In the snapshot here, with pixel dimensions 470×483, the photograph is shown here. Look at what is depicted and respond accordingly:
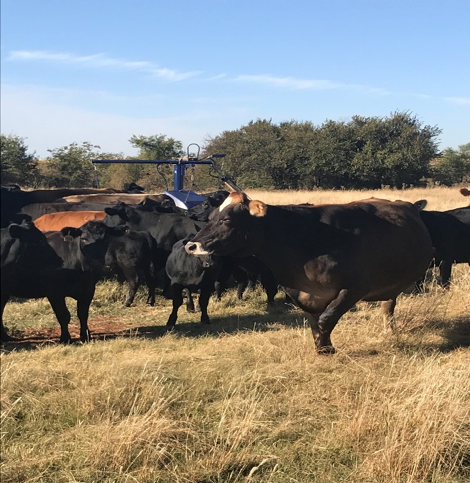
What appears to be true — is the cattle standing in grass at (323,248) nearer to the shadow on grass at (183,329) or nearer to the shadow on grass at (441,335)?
the shadow on grass at (441,335)

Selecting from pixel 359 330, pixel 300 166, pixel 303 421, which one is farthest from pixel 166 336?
pixel 300 166

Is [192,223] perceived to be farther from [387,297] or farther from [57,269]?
[57,269]

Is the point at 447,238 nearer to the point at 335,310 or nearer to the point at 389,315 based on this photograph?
the point at 389,315

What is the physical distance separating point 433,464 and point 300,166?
41179 mm

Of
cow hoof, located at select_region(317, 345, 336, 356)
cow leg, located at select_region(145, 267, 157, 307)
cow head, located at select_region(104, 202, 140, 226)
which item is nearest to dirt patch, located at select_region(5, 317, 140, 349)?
cow leg, located at select_region(145, 267, 157, 307)

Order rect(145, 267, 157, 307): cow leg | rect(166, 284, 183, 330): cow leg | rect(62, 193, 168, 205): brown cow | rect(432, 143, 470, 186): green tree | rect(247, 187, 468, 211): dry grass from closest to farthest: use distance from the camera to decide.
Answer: rect(166, 284, 183, 330): cow leg → rect(145, 267, 157, 307): cow leg → rect(62, 193, 168, 205): brown cow → rect(247, 187, 468, 211): dry grass → rect(432, 143, 470, 186): green tree

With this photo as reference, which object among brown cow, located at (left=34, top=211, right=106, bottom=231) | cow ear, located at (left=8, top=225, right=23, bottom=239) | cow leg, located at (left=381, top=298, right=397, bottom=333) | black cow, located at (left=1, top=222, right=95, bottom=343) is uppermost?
cow ear, located at (left=8, top=225, right=23, bottom=239)

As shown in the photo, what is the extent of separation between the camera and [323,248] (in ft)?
18.0

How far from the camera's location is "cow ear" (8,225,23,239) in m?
1.26

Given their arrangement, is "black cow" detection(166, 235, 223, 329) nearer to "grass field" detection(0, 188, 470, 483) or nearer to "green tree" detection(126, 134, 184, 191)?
"grass field" detection(0, 188, 470, 483)

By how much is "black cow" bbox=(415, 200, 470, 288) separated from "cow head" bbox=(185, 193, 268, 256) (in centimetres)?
605

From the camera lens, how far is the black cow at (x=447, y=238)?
10.2 meters

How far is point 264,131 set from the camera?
51.3 m

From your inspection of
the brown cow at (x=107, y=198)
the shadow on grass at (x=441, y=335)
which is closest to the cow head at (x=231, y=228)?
the shadow on grass at (x=441, y=335)
